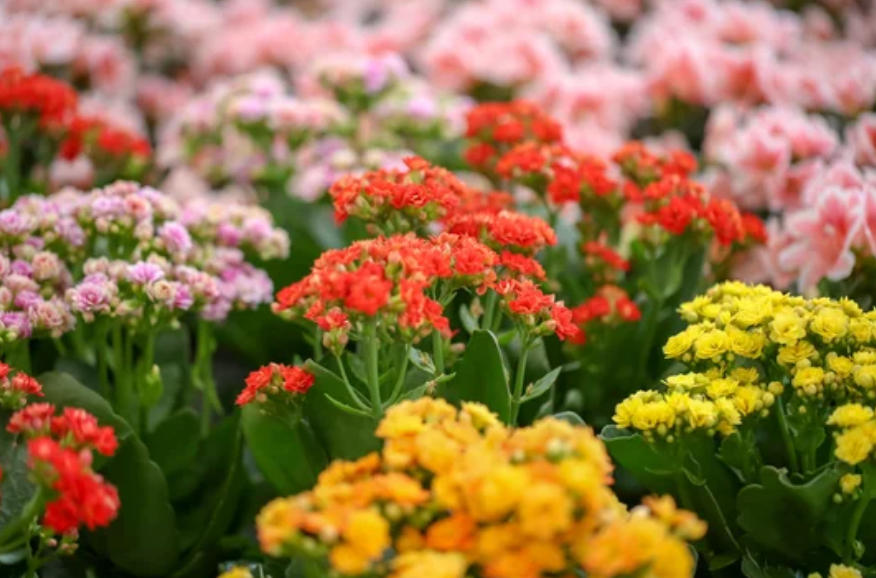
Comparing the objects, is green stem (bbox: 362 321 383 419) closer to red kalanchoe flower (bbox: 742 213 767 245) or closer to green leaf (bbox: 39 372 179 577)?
green leaf (bbox: 39 372 179 577)

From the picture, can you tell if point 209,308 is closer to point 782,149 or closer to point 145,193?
point 145,193

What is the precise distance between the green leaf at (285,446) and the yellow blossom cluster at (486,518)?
0.34 meters

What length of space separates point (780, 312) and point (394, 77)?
3.52 ft

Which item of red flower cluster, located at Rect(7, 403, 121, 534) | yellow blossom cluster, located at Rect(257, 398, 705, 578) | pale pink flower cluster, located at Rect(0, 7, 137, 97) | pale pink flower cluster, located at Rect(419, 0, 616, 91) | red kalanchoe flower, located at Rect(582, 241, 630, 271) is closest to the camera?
yellow blossom cluster, located at Rect(257, 398, 705, 578)

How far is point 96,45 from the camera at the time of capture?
2164 millimetres

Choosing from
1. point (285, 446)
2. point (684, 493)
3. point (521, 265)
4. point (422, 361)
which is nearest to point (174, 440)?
point (285, 446)

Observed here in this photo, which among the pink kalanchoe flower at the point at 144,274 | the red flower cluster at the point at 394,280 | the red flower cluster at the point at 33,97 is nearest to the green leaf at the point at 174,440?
the pink kalanchoe flower at the point at 144,274

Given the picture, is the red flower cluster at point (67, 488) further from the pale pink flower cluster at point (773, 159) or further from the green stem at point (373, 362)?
the pale pink flower cluster at point (773, 159)

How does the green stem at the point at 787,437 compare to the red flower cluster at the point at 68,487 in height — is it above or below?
below

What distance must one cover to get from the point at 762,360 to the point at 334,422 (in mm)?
431

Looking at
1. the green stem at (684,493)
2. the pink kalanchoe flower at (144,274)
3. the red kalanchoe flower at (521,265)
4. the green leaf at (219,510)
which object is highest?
the red kalanchoe flower at (521,265)

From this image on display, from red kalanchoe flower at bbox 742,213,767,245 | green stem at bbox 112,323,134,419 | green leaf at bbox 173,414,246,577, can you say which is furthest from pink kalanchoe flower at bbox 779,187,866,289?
green stem at bbox 112,323,134,419

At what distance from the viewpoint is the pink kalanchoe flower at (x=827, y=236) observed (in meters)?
1.26

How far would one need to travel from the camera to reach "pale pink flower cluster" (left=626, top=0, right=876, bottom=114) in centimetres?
193
